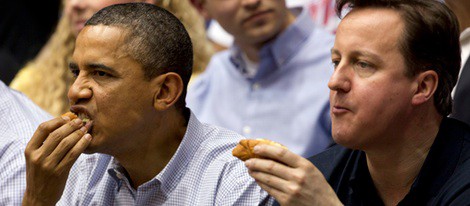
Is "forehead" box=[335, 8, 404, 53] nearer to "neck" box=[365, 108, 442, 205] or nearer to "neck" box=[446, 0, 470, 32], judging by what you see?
"neck" box=[365, 108, 442, 205]

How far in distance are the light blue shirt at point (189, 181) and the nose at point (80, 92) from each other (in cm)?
23

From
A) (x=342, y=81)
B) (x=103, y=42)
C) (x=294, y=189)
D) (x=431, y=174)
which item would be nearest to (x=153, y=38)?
(x=103, y=42)

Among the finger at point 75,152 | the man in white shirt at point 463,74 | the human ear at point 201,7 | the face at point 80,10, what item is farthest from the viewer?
the human ear at point 201,7

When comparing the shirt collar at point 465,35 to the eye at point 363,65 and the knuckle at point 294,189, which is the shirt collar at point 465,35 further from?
the knuckle at point 294,189

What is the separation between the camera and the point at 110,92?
7.91 ft

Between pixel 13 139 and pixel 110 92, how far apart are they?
0.55 meters

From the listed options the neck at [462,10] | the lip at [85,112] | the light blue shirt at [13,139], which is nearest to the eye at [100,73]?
the lip at [85,112]

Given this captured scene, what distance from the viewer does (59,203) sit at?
8.64 feet

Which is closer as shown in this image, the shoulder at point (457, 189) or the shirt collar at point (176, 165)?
the shoulder at point (457, 189)

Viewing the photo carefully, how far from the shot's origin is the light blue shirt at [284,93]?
3.50 metres

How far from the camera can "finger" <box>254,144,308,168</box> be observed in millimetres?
2033

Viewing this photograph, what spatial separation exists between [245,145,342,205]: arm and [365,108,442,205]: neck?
27 centimetres

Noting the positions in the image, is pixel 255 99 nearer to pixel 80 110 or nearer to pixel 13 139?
pixel 13 139

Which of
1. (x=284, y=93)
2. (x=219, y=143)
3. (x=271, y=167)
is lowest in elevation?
(x=284, y=93)
